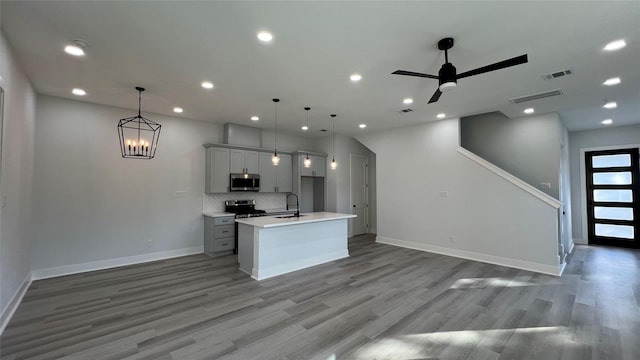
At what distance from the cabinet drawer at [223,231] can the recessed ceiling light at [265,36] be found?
415 centimetres

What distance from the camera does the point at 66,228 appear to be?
4621 mm

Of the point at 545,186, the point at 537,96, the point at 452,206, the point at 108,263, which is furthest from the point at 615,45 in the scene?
the point at 108,263

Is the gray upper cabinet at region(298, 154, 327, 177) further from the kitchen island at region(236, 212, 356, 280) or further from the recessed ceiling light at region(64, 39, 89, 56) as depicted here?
the recessed ceiling light at region(64, 39, 89, 56)

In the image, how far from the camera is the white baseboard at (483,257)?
466 centimetres

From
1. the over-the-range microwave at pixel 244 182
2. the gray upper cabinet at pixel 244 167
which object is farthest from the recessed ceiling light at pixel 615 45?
the over-the-range microwave at pixel 244 182

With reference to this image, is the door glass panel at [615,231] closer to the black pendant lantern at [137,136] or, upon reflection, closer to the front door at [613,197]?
the front door at [613,197]

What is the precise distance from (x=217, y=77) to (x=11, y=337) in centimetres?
358

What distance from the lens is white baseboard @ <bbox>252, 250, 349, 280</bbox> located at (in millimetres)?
4352

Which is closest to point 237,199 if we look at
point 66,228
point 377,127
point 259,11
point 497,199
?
point 66,228

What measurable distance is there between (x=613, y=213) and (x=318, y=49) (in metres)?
8.61

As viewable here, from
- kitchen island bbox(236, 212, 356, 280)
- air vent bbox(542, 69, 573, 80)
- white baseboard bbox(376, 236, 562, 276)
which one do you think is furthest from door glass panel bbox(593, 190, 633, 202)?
kitchen island bbox(236, 212, 356, 280)

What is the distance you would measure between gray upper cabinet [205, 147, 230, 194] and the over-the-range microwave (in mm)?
133

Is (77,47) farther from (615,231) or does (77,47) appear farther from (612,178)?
(615,231)

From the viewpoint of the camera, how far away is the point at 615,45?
2846mm
